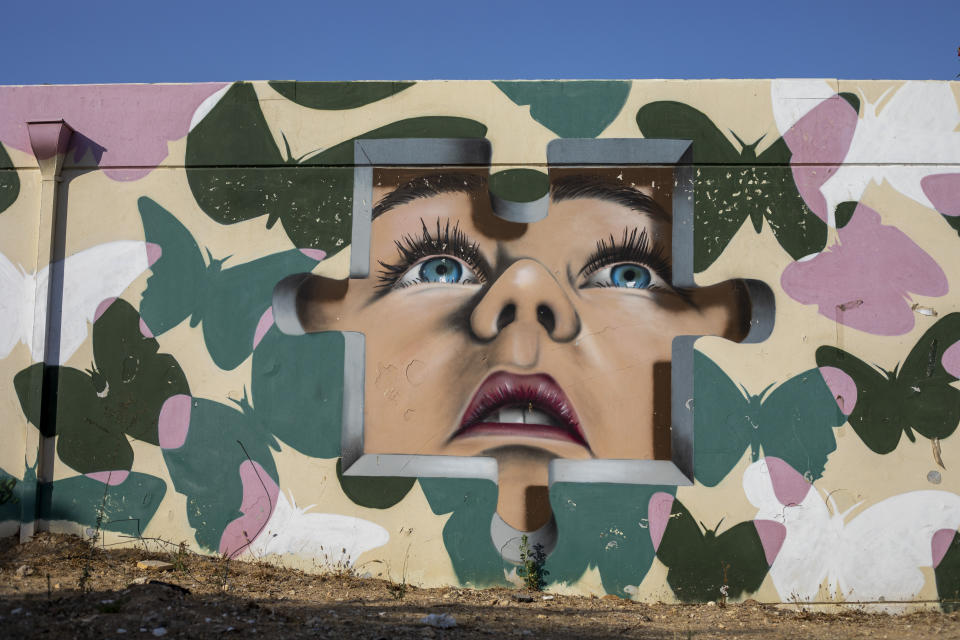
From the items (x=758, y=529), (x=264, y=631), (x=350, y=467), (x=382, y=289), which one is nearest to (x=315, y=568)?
(x=350, y=467)

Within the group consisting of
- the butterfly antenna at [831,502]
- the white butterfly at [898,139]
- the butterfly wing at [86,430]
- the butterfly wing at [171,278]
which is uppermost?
the white butterfly at [898,139]

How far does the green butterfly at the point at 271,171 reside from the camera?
625 cm

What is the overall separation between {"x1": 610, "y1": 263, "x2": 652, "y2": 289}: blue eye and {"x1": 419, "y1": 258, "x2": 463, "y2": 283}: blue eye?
122cm

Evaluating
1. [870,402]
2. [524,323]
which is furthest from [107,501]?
[870,402]

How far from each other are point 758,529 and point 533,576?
1718 mm

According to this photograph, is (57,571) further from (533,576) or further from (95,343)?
(533,576)

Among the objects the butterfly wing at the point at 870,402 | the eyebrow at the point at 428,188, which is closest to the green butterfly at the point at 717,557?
the butterfly wing at the point at 870,402

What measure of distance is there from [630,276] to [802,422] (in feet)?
5.58

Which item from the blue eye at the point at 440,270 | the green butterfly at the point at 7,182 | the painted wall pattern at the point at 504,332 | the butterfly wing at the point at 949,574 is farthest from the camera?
the green butterfly at the point at 7,182

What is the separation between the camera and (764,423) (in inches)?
233

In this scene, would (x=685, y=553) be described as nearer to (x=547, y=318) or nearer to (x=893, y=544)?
Answer: (x=893, y=544)

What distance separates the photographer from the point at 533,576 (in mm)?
5824

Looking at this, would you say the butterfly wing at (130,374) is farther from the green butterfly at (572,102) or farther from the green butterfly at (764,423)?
the green butterfly at (764,423)

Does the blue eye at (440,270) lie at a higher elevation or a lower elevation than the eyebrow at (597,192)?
lower
